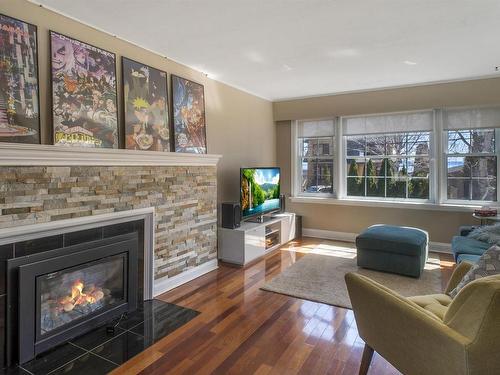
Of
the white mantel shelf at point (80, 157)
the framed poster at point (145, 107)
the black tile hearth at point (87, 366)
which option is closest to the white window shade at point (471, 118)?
the white mantel shelf at point (80, 157)

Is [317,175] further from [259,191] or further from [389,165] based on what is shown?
[259,191]

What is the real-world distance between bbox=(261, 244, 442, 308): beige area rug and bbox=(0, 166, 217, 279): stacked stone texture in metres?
0.98

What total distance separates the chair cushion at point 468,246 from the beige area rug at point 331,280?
462mm

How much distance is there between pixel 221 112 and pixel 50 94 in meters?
2.30

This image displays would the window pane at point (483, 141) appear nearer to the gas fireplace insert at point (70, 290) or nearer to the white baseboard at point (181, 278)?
the white baseboard at point (181, 278)

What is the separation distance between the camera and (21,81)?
7.34 feet

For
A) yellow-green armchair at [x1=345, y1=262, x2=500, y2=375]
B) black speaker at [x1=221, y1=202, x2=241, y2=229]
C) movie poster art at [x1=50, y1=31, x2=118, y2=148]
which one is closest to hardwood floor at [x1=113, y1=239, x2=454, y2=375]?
yellow-green armchair at [x1=345, y1=262, x2=500, y2=375]

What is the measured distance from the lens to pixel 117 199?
9.06 ft

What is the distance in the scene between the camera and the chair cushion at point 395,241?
142 inches

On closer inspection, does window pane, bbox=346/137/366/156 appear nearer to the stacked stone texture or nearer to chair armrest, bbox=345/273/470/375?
the stacked stone texture

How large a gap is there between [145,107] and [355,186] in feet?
12.0

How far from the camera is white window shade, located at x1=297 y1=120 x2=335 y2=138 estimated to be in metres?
5.56

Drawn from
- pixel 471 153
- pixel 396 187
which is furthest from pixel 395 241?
pixel 471 153

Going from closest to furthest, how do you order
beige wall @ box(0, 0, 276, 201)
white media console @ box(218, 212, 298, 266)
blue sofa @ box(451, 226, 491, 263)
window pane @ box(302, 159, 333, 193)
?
beige wall @ box(0, 0, 276, 201)
blue sofa @ box(451, 226, 491, 263)
white media console @ box(218, 212, 298, 266)
window pane @ box(302, 159, 333, 193)
